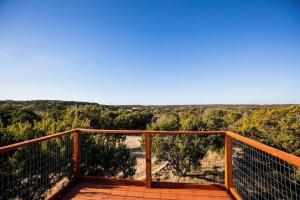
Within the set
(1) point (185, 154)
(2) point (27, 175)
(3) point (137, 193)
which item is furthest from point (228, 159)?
(1) point (185, 154)

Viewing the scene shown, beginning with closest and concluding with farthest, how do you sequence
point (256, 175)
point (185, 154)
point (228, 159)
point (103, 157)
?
point (228, 159), point (256, 175), point (103, 157), point (185, 154)

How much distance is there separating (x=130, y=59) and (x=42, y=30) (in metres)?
8.39

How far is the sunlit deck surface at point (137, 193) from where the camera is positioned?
3.86 metres

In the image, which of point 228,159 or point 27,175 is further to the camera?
point 27,175

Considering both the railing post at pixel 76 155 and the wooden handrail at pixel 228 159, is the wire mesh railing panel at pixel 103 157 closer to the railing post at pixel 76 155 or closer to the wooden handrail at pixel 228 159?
the railing post at pixel 76 155

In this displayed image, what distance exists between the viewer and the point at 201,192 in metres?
4.07

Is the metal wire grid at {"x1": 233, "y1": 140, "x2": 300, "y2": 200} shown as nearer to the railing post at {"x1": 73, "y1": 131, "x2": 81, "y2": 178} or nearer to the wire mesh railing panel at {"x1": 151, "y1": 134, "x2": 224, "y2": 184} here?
the wire mesh railing panel at {"x1": 151, "y1": 134, "x2": 224, "y2": 184}

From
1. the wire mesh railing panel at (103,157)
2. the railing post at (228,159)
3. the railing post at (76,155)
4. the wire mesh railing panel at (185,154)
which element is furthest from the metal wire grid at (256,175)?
the wire mesh railing panel at (103,157)

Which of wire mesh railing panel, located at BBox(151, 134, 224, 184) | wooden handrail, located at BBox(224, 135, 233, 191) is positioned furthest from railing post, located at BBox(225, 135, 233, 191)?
wire mesh railing panel, located at BBox(151, 134, 224, 184)

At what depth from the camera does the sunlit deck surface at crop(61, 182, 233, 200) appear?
12.7 feet

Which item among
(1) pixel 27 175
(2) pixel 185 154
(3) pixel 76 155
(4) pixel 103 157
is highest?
(3) pixel 76 155

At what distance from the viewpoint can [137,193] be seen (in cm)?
404

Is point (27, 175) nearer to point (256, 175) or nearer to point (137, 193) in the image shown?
point (137, 193)

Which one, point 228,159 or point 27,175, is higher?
point 228,159
